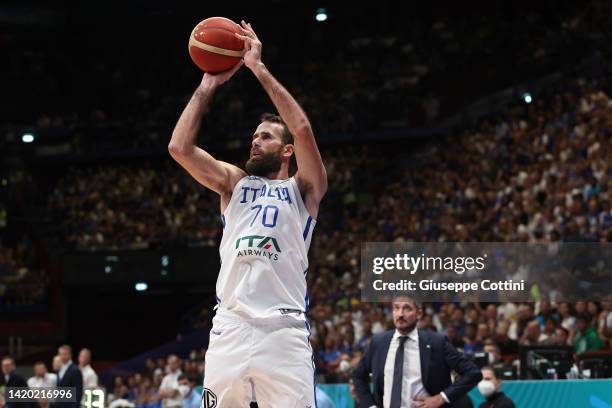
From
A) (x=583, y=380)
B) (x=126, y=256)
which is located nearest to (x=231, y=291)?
(x=583, y=380)

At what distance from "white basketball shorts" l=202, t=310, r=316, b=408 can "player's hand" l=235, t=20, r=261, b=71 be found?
4.23 ft

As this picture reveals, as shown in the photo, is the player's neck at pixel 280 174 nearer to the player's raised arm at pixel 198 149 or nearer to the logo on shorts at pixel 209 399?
the player's raised arm at pixel 198 149

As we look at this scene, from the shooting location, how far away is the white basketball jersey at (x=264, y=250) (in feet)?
15.0

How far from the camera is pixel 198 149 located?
16.0 ft

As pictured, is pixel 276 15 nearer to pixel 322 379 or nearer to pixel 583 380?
pixel 322 379

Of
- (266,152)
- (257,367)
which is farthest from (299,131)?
(257,367)

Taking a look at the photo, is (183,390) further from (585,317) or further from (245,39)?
(245,39)

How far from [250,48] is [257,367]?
1.67m

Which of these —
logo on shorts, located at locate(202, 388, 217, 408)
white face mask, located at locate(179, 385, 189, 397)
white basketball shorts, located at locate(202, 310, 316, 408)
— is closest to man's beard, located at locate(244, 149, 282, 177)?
white basketball shorts, located at locate(202, 310, 316, 408)

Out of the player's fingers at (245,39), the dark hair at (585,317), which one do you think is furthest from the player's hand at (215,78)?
the dark hair at (585,317)

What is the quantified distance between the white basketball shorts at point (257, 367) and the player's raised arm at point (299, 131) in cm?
72

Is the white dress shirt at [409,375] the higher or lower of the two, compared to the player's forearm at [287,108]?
lower

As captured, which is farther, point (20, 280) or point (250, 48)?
point (20, 280)

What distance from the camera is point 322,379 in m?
12.1
